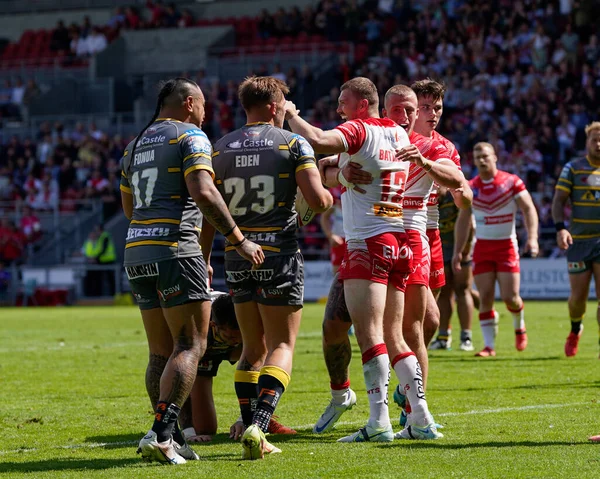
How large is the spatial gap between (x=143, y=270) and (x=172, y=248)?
0.24 metres

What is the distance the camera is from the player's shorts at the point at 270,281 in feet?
23.6

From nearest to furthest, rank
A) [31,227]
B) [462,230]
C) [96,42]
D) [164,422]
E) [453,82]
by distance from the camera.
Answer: [164,422] < [462,230] < [453,82] < [31,227] < [96,42]

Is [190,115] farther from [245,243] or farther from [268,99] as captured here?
[245,243]

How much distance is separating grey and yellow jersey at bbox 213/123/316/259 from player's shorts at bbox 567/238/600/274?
21.3ft

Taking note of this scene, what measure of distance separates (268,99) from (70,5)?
42215mm

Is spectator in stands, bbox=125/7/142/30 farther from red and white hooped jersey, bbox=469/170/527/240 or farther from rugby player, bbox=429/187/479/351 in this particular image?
red and white hooped jersey, bbox=469/170/527/240

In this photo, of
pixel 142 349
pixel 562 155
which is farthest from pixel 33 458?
pixel 562 155

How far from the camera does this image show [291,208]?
7.36 m

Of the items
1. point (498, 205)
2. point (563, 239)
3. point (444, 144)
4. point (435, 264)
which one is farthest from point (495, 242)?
point (444, 144)

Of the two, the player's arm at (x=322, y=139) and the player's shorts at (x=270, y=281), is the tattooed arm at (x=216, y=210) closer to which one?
the player's shorts at (x=270, y=281)

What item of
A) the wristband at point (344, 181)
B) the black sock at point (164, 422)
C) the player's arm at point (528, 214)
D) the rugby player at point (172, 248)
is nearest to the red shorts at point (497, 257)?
the player's arm at point (528, 214)

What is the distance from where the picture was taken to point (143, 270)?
273 inches

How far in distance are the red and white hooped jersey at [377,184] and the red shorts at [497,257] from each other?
22.5ft

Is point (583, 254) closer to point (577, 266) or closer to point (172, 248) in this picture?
point (577, 266)
